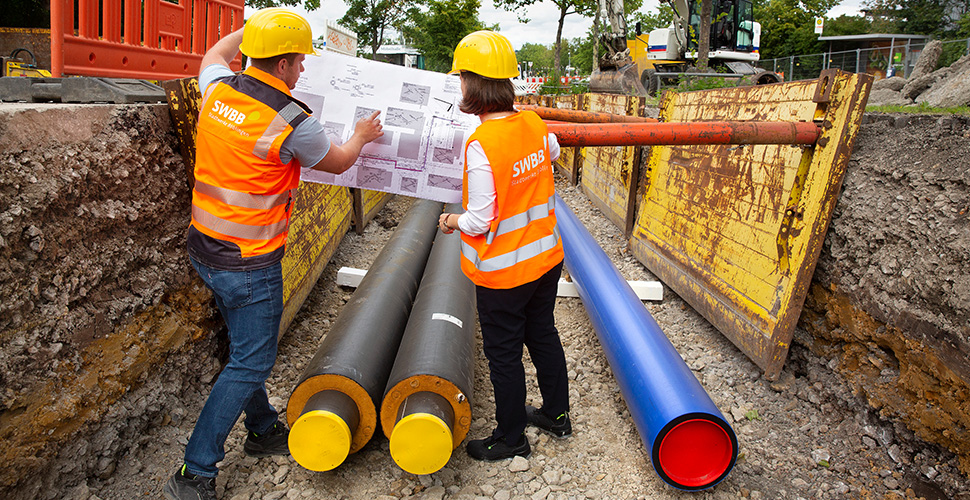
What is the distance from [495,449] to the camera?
8.52 ft

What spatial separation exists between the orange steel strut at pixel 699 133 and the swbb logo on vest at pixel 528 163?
0.60m

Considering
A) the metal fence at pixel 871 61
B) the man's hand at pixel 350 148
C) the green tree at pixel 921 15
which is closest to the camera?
the man's hand at pixel 350 148

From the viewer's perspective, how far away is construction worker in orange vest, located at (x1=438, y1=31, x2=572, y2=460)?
2.15 metres

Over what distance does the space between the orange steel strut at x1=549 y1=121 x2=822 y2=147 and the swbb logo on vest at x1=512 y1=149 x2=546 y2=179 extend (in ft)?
1.97

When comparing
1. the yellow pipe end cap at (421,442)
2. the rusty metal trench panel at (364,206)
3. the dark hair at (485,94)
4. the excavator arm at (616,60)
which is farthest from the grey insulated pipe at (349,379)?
the excavator arm at (616,60)

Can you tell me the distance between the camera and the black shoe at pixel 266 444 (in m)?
2.57

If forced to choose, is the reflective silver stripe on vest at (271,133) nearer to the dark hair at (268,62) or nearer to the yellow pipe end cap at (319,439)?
the dark hair at (268,62)

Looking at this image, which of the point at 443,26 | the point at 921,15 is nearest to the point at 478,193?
the point at 443,26

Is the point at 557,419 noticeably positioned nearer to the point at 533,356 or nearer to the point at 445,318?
the point at 533,356

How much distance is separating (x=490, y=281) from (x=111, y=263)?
154 cm

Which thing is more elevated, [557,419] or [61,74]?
[61,74]

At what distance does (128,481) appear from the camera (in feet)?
7.48

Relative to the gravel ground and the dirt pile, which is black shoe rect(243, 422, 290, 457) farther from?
the dirt pile

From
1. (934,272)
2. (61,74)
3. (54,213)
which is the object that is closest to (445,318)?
(54,213)
